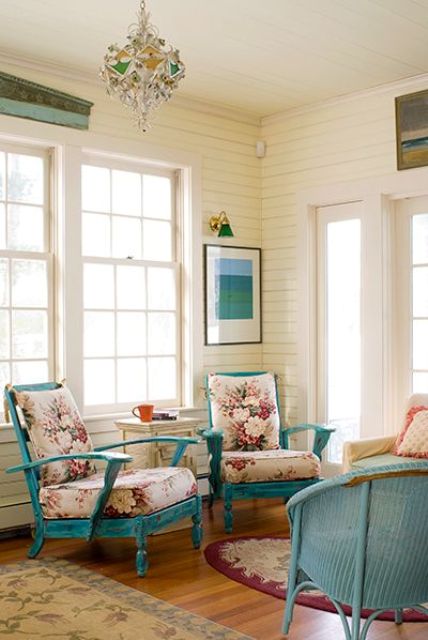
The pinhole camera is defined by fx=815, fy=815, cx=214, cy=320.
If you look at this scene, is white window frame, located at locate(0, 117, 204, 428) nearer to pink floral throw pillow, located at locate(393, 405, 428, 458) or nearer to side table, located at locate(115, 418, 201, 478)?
side table, located at locate(115, 418, 201, 478)

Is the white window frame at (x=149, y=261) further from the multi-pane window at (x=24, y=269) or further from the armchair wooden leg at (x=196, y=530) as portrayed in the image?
the armchair wooden leg at (x=196, y=530)

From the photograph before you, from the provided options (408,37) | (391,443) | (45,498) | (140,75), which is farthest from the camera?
(391,443)

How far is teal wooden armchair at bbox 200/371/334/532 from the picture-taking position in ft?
17.5

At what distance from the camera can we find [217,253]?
250 inches

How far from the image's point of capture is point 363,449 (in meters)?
5.08

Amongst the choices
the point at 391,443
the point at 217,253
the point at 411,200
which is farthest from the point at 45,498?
the point at 411,200

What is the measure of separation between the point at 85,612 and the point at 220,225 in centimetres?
334

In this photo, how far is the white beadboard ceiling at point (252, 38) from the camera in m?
4.40

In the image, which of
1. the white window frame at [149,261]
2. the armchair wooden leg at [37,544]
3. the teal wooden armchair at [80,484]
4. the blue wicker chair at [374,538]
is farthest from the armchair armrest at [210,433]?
the blue wicker chair at [374,538]

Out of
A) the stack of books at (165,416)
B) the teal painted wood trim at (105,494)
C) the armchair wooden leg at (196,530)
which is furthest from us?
the stack of books at (165,416)

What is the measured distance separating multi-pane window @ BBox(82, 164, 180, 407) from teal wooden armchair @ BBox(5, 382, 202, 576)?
0.72 m

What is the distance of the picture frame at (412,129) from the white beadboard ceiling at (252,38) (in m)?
0.18

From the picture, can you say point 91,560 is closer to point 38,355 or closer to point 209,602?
point 209,602

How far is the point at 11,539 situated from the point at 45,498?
80 centimetres
